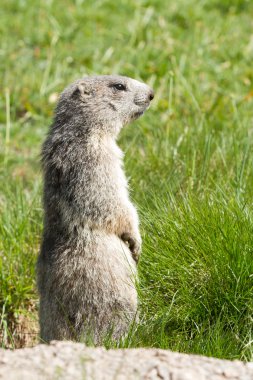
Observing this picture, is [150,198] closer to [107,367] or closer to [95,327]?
[95,327]

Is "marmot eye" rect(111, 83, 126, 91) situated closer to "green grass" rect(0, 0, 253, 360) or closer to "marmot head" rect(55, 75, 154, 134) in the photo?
"marmot head" rect(55, 75, 154, 134)

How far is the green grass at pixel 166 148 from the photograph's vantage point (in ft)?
13.4

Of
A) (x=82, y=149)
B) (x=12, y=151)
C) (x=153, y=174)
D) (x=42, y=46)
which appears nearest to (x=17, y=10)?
(x=42, y=46)

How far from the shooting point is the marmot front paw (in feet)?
14.3

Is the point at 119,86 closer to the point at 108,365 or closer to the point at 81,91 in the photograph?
the point at 81,91

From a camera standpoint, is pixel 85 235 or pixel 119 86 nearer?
pixel 85 235

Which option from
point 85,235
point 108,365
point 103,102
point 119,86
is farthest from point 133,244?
point 108,365

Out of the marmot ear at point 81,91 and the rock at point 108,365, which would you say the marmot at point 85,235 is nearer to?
the marmot ear at point 81,91

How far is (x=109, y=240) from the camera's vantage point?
4.32 metres

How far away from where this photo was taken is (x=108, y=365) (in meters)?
3.14

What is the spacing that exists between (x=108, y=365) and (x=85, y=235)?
122 centimetres

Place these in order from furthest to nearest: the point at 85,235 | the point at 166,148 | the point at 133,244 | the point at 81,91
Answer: the point at 166,148 → the point at 81,91 → the point at 133,244 → the point at 85,235

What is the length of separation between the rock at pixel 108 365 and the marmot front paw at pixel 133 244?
111 cm

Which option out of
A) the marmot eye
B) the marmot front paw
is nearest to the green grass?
the marmot front paw
